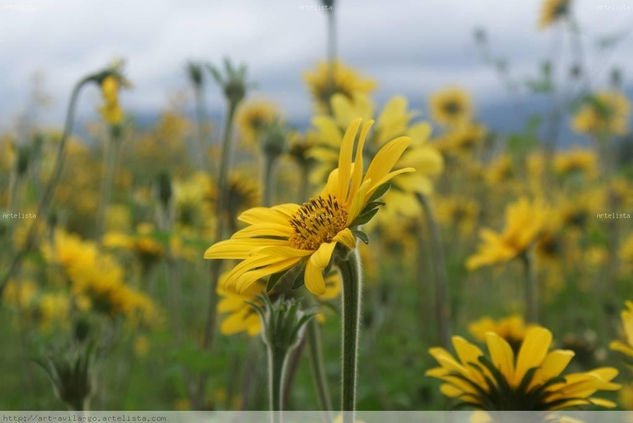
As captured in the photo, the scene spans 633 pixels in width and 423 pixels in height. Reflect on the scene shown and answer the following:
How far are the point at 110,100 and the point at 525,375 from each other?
1.51 m

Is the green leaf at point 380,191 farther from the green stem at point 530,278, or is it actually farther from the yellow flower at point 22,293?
the yellow flower at point 22,293

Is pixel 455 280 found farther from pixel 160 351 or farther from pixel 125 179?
pixel 125 179

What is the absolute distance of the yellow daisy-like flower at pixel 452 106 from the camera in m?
5.37

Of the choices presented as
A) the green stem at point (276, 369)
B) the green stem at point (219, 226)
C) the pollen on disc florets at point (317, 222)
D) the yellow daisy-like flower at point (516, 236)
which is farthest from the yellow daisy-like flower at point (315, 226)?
the yellow daisy-like flower at point (516, 236)

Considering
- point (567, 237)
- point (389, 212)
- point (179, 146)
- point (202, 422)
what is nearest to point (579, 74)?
point (567, 237)

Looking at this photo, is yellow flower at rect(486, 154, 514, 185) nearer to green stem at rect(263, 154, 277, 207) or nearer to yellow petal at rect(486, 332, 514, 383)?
green stem at rect(263, 154, 277, 207)

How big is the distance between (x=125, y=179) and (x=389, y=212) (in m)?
4.26

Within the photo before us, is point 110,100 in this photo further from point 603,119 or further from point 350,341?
point 603,119

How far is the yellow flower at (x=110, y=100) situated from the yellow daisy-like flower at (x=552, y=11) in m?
3.19

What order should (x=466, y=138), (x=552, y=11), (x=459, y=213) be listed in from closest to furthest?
(x=552, y=11) < (x=459, y=213) < (x=466, y=138)

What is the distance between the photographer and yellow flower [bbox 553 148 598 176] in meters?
4.55

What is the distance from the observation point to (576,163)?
4602 mm

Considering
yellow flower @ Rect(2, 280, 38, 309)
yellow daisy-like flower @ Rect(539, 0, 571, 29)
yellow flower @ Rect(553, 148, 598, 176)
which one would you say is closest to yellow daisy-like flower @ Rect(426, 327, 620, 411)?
yellow flower @ Rect(2, 280, 38, 309)

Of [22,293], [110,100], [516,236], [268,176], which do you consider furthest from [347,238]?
[22,293]
